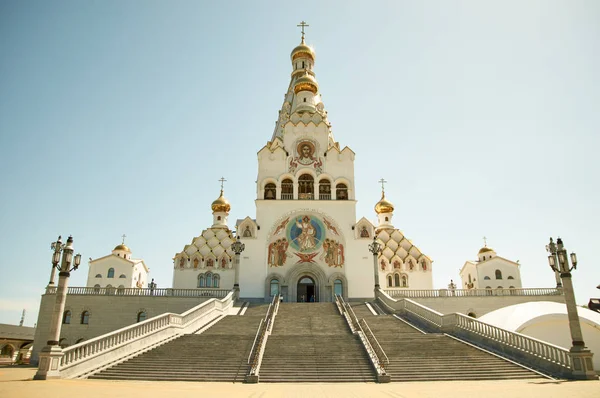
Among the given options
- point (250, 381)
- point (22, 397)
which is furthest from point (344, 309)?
point (22, 397)

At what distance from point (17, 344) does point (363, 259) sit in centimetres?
3861

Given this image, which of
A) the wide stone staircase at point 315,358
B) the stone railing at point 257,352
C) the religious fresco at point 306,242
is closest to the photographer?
the stone railing at point 257,352

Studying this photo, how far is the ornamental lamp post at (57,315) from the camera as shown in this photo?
40.3 ft

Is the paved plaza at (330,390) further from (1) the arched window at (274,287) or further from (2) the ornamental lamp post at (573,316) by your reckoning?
(1) the arched window at (274,287)

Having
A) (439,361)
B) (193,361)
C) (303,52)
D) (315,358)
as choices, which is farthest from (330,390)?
(303,52)

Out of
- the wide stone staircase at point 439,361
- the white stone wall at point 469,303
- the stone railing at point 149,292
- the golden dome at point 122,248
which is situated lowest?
the wide stone staircase at point 439,361

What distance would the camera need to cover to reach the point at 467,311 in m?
28.6

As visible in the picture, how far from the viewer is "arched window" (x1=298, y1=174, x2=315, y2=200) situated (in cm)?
3471

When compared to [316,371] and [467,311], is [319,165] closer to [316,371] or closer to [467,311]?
[467,311]

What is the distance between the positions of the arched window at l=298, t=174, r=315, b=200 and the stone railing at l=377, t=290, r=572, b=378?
→ 1509 centimetres

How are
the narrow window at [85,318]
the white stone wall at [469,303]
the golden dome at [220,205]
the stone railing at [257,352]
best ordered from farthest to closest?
the golden dome at [220,205]
the white stone wall at [469,303]
the narrow window at [85,318]
the stone railing at [257,352]

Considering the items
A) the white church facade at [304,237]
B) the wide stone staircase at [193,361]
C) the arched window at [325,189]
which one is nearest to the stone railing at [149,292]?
the white church facade at [304,237]

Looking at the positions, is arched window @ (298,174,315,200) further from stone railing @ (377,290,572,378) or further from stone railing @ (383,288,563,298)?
stone railing @ (377,290,572,378)

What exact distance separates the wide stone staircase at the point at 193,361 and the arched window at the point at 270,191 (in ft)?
57.3
